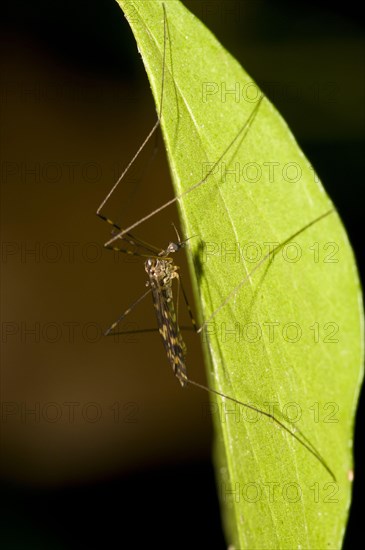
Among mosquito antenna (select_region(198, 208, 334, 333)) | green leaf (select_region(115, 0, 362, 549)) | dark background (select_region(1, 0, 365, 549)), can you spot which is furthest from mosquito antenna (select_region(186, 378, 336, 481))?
dark background (select_region(1, 0, 365, 549))

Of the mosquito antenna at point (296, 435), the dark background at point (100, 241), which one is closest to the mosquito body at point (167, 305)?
the dark background at point (100, 241)

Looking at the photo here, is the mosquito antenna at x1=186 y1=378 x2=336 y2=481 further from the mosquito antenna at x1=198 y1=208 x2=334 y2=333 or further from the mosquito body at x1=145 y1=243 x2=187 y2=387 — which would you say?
the mosquito body at x1=145 y1=243 x2=187 y2=387

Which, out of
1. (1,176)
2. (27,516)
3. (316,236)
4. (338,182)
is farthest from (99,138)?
(316,236)

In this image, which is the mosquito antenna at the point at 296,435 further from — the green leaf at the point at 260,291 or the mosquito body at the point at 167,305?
the mosquito body at the point at 167,305

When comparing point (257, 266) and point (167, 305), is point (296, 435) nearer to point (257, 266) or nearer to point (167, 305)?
point (257, 266)

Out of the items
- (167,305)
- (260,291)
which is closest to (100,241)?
(167,305)

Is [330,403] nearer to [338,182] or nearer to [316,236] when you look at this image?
[316,236]
